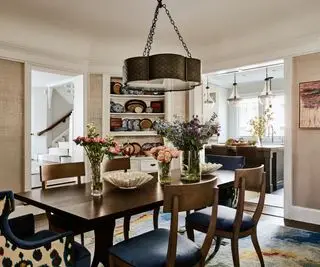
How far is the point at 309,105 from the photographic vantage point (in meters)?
3.74

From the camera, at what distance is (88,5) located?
10.4 ft

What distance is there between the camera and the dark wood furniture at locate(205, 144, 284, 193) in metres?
5.58

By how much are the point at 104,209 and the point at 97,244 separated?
1.79 ft

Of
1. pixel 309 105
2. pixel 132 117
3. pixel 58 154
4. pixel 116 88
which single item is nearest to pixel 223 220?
pixel 309 105

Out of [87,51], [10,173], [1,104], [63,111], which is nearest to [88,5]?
[87,51]

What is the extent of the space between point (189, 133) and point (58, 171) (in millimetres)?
1206

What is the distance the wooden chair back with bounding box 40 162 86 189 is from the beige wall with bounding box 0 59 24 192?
4.96 feet

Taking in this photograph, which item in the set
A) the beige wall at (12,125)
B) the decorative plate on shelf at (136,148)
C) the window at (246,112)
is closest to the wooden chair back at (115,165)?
the beige wall at (12,125)

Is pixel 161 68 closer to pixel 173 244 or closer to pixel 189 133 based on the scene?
pixel 189 133

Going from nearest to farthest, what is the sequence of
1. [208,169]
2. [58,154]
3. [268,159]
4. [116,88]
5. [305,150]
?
[208,169] < [305,150] < [116,88] < [268,159] < [58,154]

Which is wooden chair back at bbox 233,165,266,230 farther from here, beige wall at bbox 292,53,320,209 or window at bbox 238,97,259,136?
window at bbox 238,97,259,136

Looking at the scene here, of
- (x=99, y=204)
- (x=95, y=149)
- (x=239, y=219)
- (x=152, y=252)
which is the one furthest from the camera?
(x=239, y=219)

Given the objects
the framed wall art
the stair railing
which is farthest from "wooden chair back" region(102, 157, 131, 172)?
the stair railing

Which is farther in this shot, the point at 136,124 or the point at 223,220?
the point at 136,124
